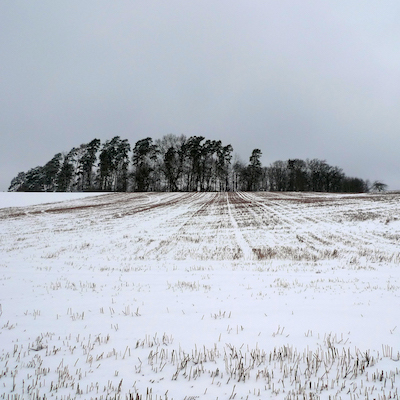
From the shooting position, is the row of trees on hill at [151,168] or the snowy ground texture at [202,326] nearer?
the snowy ground texture at [202,326]

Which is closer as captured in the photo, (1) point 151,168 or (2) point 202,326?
(2) point 202,326

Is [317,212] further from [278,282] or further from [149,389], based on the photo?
[149,389]

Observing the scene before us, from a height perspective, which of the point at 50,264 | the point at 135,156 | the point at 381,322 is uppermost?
the point at 135,156

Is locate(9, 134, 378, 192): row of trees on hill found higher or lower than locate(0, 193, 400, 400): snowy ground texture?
higher

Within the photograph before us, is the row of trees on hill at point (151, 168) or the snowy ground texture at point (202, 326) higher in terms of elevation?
the row of trees on hill at point (151, 168)

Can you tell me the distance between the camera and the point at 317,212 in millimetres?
24938

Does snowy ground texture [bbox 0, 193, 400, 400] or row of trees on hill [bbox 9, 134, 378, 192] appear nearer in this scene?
snowy ground texture [bbox 0, 193, 400, 400]

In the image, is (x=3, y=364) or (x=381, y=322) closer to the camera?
(x=3, y=364)

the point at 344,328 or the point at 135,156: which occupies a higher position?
the point at 135,156

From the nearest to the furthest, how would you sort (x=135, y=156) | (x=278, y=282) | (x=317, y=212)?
(x=278, y=282)
(x=317, y=212)
(x=135, y=156)

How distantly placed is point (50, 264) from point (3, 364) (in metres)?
8.00

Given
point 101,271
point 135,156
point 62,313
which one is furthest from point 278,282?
point 135,156

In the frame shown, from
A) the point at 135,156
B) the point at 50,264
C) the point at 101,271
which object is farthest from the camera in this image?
the point at 135,156

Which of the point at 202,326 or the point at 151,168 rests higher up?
the point at 151,168
